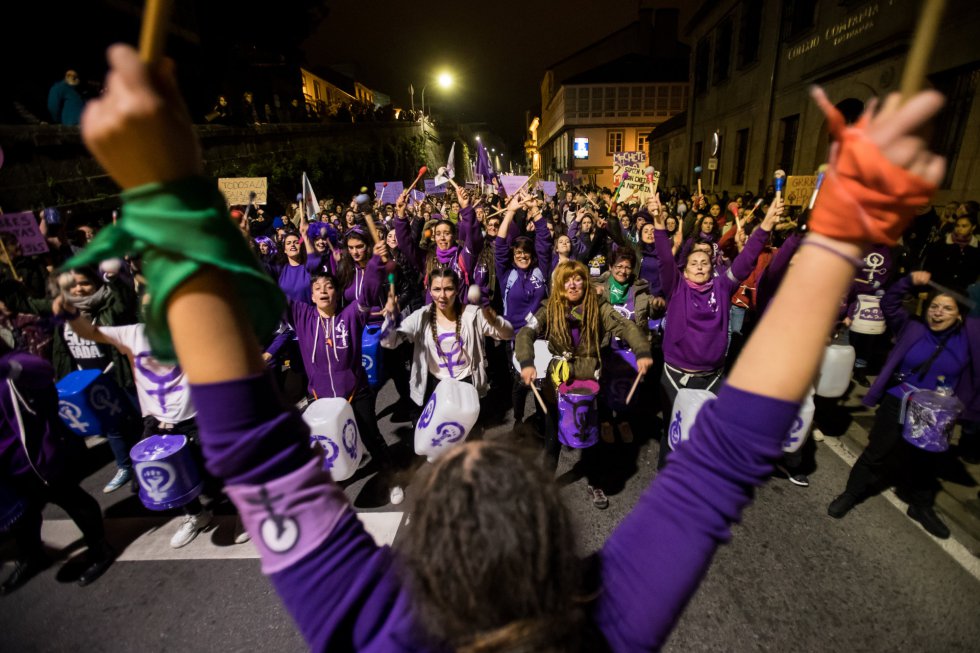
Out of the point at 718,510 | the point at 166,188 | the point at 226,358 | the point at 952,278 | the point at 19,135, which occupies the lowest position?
the point at 952,278

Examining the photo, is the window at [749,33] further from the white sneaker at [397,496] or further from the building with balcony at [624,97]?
the building with balcony at [624,97]

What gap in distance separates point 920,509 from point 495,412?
3783 millimetres

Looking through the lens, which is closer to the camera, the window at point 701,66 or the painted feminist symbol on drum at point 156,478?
the painted feminist symbol on drum at point 156,478

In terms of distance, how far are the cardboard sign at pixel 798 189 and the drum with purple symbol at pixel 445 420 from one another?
654cm

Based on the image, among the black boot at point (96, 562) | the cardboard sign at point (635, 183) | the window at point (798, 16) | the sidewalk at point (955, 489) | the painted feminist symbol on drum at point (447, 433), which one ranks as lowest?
the sidewalk at point (955, 489)

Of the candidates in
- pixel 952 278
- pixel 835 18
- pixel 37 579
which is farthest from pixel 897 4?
pixel 37 579

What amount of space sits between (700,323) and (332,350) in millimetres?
3103

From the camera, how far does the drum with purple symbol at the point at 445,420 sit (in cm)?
331

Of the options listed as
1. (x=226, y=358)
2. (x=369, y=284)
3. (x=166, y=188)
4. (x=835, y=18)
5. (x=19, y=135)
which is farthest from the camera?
(x=835, y=18)

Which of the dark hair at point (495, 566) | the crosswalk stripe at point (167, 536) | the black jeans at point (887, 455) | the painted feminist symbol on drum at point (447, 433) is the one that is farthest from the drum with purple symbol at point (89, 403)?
the black jeans at point (887, 455)

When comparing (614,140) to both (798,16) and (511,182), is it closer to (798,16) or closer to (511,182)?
(798,16)

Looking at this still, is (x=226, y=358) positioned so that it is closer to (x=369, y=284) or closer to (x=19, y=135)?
(x=369, y=284)

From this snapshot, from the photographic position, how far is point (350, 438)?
11.8 feet

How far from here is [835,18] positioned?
13.2 meters
